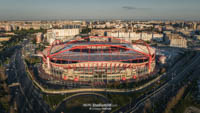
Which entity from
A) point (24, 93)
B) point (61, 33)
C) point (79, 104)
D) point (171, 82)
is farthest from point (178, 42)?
point (24, 93)

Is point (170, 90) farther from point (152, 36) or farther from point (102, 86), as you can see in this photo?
point (152, 36)

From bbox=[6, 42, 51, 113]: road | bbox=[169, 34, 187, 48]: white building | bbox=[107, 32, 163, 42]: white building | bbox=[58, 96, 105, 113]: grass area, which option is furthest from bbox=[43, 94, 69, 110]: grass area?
bbox=[107, 32, 163, 42]: white building

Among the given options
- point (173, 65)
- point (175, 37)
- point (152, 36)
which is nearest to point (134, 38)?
point (152, 36)

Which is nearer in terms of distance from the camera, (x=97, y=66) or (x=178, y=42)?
(x=97, y=66)

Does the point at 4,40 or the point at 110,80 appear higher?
the point at 4,40

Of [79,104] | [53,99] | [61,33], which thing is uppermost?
[61,33]

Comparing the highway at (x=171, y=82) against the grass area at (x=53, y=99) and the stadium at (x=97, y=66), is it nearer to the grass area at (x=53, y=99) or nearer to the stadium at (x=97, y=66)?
the stadium at (x=97, y=66)

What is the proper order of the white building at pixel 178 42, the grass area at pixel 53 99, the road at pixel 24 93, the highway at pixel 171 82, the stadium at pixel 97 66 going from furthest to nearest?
the white building at pixel 178 42 < the stadium at pixel 97 66 < the grass area at pixel 53 99 < the highway at pixel 171 82 < the road at pixel 24 93

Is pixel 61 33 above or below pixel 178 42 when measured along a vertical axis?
above

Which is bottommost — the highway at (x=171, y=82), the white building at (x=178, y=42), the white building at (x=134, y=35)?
the highway at (x=171, y=82)

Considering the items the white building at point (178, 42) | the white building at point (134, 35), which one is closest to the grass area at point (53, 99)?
the white building at point (178, 42)

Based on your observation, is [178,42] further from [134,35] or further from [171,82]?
[171,82]
